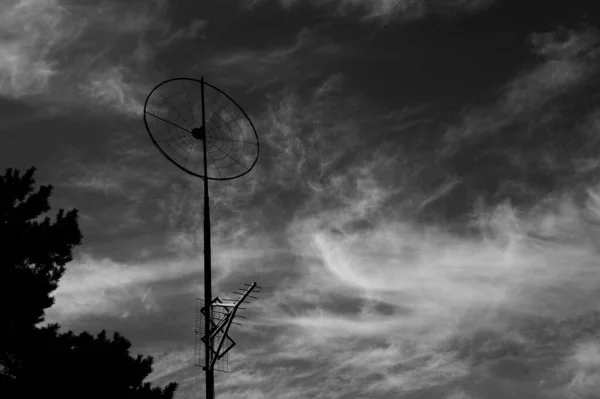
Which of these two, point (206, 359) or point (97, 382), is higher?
point (97, 382)

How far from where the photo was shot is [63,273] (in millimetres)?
21281

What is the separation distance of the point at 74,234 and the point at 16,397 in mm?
6764

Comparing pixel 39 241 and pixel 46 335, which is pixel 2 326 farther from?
pixel 39 241

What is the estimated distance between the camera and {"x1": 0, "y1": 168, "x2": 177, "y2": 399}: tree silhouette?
1850 cm

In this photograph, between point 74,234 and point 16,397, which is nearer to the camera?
point 16,397

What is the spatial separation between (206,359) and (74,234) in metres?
14.0

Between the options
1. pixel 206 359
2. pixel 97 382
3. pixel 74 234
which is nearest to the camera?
pixel 206 359

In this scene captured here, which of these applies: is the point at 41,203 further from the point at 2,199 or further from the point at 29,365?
the point at 29,365

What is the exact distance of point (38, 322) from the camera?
20.1 metres

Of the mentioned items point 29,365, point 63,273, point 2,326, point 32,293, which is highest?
point 63,273

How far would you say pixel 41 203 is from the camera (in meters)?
21.7

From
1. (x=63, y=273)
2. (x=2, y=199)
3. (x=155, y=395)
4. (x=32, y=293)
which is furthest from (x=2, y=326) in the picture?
(x=155, y=395)

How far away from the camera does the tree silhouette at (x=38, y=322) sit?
1850 cm

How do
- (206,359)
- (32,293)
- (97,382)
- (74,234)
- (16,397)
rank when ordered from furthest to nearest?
(74,234) < (97,382) < (32,293) < (16,397) < (206,359)
